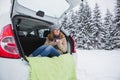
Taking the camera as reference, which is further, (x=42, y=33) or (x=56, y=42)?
(x=42, y=33)

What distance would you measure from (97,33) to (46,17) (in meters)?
38.0

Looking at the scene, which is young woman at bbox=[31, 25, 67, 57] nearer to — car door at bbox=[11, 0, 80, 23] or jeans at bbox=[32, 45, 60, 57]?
jeans at bbox=[32, 45, 60, 57]

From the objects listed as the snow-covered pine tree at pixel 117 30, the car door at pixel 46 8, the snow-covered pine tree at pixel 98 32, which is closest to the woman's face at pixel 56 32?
the car door at pixel 46 8

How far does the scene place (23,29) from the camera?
14.9 ft

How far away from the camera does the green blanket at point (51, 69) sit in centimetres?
267

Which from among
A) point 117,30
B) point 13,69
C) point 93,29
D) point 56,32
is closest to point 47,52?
point 56,32

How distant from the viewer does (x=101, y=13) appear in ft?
146

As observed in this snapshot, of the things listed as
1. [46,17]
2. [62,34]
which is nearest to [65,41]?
[62,34]

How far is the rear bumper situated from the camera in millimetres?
2553

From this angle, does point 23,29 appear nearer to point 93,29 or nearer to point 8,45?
point 8,45

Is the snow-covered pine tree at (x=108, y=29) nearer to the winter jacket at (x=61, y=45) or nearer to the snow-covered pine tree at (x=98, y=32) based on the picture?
the snow-covered pine tree at (x=98, y=32)

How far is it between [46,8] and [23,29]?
2.85 feet

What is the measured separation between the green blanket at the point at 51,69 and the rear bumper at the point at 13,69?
68mm

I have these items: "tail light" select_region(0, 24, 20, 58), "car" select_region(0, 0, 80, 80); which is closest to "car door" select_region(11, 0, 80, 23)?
"car" select_region(0, 0, 80, 80)
